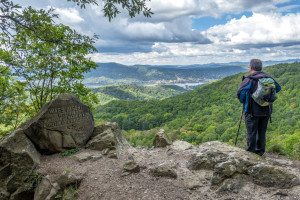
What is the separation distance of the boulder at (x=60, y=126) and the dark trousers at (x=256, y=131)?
592 cm

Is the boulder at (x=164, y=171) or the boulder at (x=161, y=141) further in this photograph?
the boulder at (x=161, y=141)

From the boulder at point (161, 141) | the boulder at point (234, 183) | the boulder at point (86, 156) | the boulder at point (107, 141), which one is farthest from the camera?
the boulder at point (161, 141)

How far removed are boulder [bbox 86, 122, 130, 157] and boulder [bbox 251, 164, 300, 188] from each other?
176 inches

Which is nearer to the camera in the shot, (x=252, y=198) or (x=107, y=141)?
(x=252, y=198)

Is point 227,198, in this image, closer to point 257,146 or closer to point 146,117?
point 257,146

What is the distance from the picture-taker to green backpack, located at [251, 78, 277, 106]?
17.2 ft

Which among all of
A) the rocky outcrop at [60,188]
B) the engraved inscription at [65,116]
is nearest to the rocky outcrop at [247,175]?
the rocky outcrop at [60,188]

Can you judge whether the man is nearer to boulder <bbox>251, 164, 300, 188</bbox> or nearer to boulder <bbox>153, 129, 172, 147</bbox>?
boulder <bbox>251, 164, 300, 188</bbox>

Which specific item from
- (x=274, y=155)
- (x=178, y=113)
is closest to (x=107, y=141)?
(x=274, y=155)

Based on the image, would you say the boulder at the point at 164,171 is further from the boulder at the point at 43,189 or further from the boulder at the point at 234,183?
the boulder at the point at 43,189

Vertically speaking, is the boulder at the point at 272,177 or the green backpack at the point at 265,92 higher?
the green backpack at the point at 265,92

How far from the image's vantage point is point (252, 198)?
4109 mm

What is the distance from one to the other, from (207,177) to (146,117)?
66.6 m

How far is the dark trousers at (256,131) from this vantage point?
5.61 m
